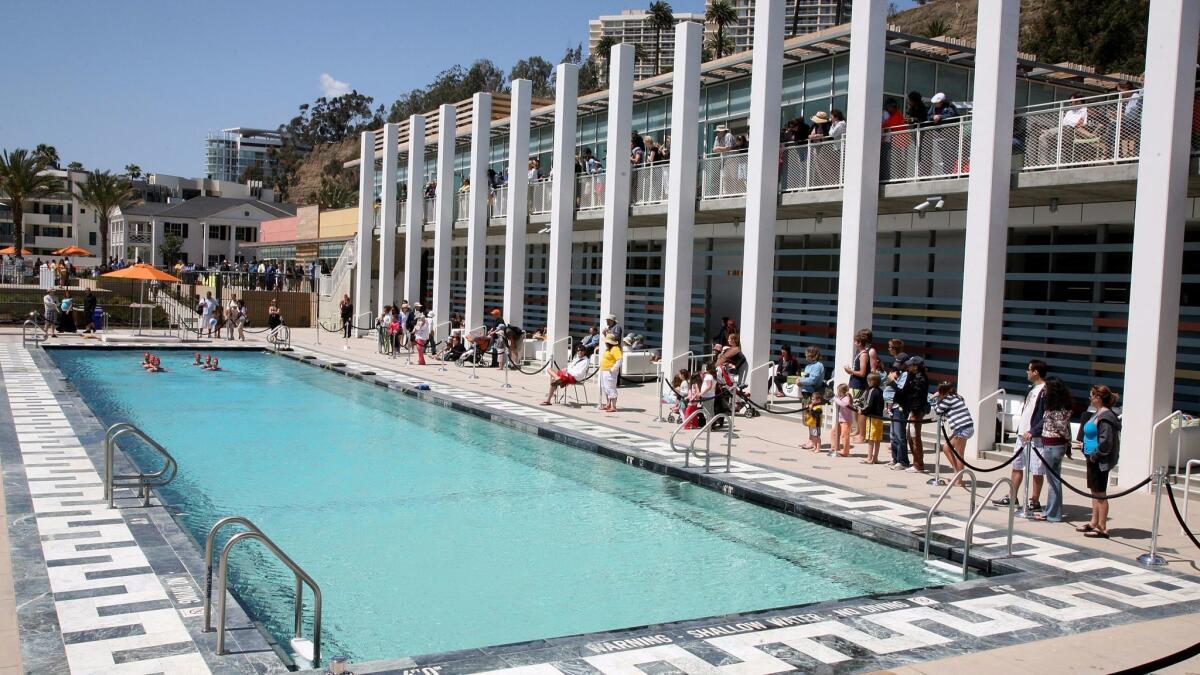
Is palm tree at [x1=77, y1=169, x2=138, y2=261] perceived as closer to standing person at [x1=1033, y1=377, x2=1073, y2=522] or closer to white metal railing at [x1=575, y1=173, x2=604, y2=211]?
white metal railing at [x1=575, y1=173, x2=604, y2=211]

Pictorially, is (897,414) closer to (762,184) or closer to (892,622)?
(892,622)

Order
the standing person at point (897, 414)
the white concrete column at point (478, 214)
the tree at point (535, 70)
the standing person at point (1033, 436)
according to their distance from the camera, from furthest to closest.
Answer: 1. the tree at point (535, 70)
2. the white concrete column at point (478, 214)
3. the standing person at point (897, 414)
4. the standing person at point (1033, 436)

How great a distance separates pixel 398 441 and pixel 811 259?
11.5 meters

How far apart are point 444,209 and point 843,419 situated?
20.6 m

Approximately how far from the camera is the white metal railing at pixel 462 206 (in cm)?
3381

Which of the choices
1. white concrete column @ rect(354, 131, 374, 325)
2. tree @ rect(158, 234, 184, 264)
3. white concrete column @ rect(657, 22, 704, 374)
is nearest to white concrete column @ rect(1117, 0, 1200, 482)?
white concrete column @ rect(657, 22, 704, 374)

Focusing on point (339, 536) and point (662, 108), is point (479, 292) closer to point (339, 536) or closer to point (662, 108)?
point (662, 108)

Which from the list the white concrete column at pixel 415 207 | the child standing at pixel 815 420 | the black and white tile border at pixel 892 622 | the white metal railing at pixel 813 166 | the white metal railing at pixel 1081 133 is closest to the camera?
the black and white tile border at pixel 892 622

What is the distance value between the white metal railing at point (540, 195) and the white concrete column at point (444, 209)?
170 inches

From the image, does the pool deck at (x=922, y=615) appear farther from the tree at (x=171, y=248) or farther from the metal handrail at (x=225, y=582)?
the tree at (x=171, y=248)

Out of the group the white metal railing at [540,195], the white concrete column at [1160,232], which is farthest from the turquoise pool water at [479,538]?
the white metal railing at [540,195]

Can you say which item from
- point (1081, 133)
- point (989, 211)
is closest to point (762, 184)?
point (989, 211)

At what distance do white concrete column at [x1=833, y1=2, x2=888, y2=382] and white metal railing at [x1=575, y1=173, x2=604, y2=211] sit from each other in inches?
389

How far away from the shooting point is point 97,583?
25.9 ft
